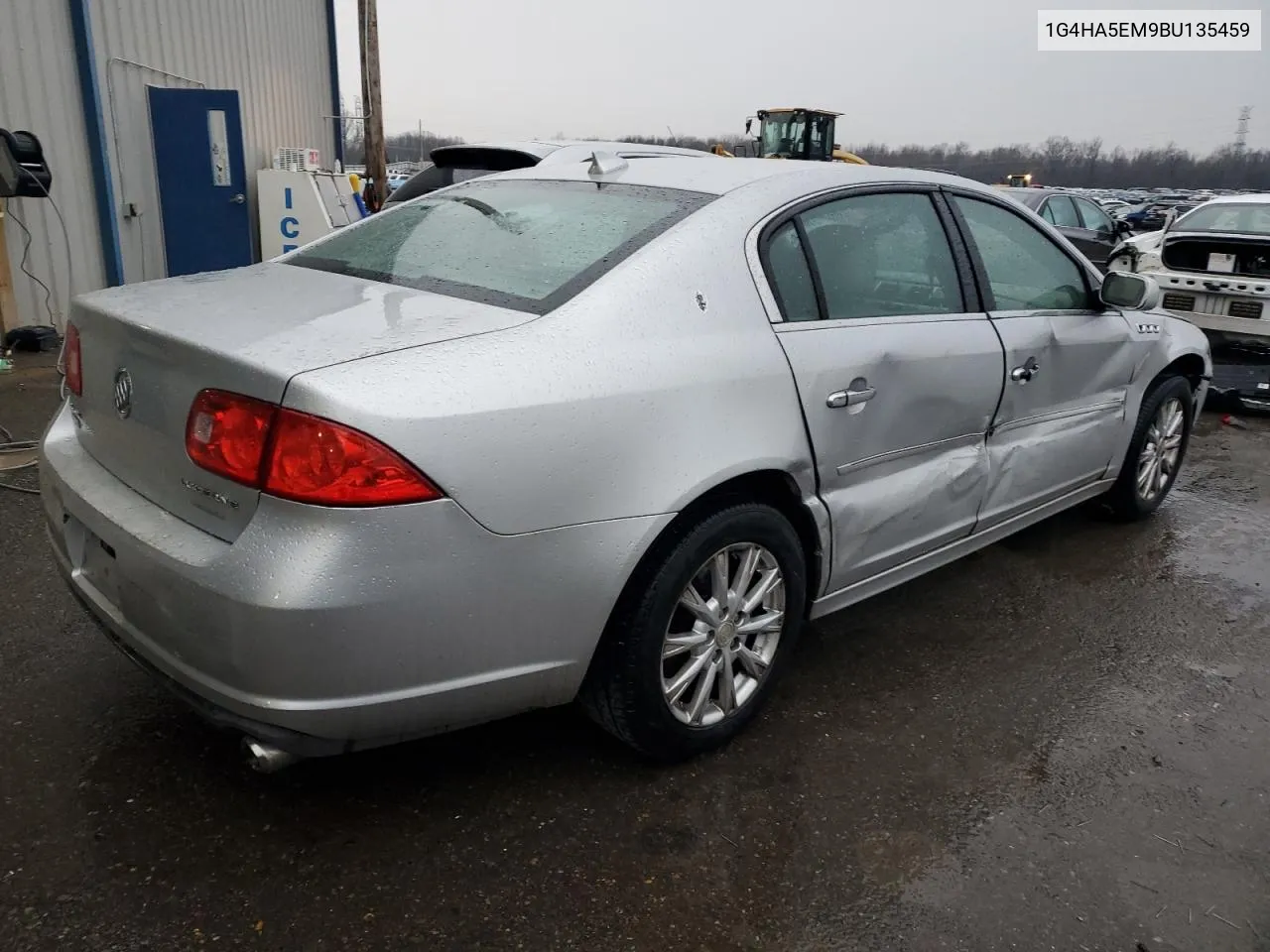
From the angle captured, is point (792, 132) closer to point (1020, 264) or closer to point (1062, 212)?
point (1062, 212)

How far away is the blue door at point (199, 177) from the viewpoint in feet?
29.8

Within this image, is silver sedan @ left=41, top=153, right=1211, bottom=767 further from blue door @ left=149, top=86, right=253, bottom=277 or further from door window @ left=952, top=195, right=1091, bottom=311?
blue door @ left=149, top=86, right=253, bottom=277

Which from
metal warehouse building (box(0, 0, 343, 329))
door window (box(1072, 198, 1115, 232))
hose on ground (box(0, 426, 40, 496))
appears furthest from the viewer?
door window (box(1072, 198, 1115, 232))

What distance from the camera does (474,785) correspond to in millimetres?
2506

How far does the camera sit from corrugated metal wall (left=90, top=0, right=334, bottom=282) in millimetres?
8492

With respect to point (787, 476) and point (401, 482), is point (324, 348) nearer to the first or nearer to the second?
point (401, 482)

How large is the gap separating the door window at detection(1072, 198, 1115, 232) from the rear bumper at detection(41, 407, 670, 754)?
41.4ft

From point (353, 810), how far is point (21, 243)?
7009mm

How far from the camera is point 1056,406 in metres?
3.70

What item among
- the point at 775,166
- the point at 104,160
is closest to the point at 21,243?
the point at 104,160

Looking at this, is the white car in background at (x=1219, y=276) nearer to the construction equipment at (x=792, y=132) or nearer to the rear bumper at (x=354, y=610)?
the rear bumper at (x=354, y=610)

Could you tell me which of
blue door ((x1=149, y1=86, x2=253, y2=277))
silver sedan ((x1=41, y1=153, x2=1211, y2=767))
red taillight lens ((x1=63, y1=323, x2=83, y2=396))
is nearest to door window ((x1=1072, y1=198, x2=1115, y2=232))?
blue door ((x1=149, y1=86, x2=253, y2=277))

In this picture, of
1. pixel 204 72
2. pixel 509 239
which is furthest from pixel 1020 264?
pixel 204 72

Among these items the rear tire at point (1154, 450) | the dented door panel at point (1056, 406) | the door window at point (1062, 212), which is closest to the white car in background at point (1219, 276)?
the rear tire at point (1154, 450)
